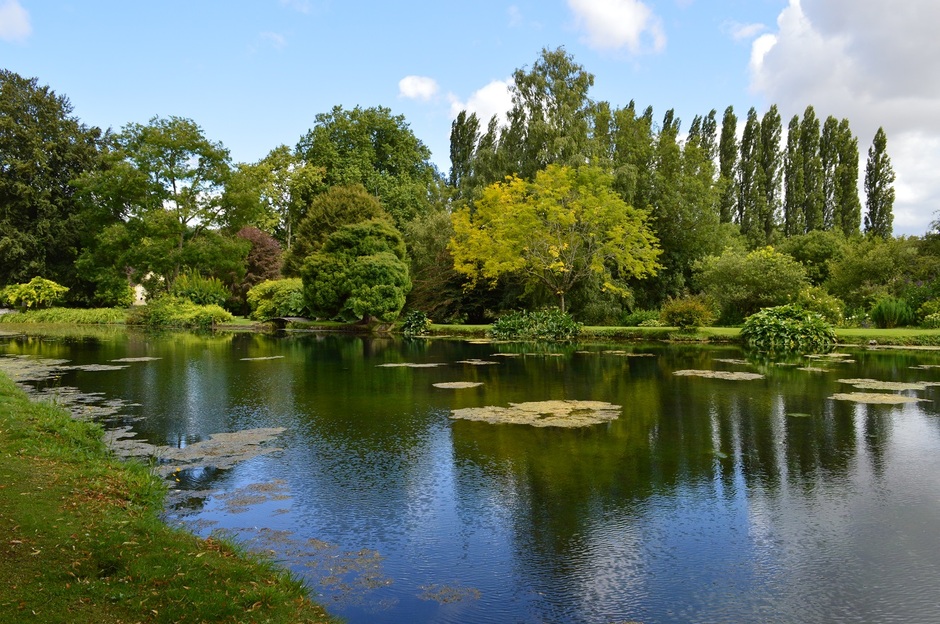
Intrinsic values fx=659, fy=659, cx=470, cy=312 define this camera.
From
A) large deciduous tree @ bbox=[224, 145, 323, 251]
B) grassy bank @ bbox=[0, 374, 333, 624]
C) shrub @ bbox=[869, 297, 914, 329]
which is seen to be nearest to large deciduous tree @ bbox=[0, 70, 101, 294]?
large deciduous tree @ bbox=[224, 145, 323, 251]

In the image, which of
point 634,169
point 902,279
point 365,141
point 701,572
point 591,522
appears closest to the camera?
point 701,572

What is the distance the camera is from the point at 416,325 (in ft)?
111

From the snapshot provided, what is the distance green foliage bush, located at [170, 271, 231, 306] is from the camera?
43188mm

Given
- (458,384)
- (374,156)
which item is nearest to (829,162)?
(374,156)

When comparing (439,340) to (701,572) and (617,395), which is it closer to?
(617,395)

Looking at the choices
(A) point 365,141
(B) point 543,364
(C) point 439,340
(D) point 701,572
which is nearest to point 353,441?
(D) point 701,572

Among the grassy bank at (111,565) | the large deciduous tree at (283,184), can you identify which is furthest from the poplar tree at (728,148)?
the grassy bank at (111,565)

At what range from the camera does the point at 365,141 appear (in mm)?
55469

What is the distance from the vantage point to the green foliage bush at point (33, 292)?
43.8 meters

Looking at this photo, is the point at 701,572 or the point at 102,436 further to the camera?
the point at 102,436

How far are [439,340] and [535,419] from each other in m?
19.4

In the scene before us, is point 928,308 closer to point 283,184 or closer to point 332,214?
point 332,214

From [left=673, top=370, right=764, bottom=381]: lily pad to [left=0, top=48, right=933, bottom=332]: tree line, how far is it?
552 inches

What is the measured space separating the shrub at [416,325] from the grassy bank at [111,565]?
26897 millimetres
